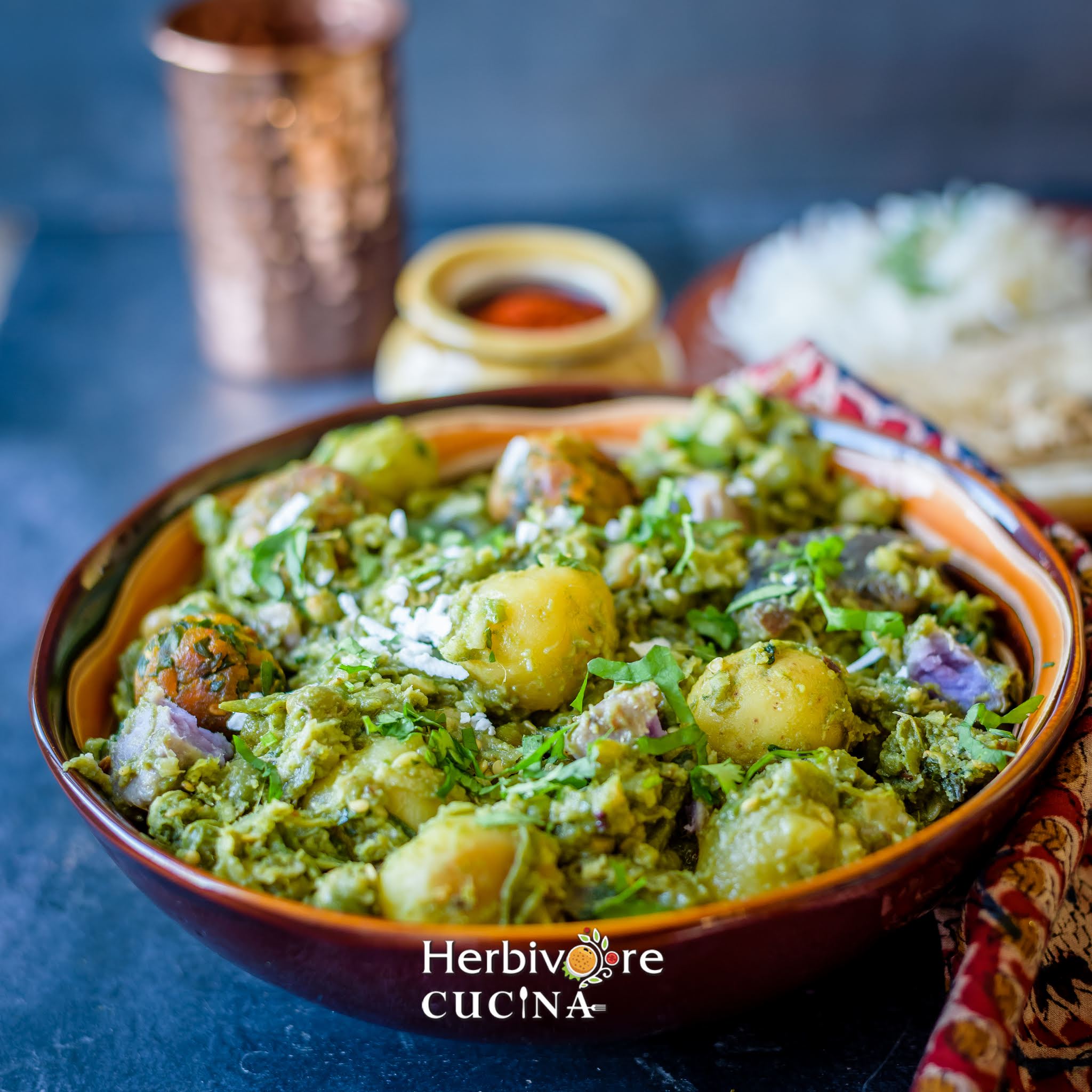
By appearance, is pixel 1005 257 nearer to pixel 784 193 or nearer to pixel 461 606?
pixel 784 193

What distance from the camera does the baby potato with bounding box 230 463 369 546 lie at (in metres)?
1.56

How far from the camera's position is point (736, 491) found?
1.65 m

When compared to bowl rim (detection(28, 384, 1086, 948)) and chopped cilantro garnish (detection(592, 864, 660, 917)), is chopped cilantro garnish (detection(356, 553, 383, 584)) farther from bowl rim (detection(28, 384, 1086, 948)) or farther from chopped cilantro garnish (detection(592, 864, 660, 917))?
chopped cilantro garnish (detection(592, 864, 660, 917))

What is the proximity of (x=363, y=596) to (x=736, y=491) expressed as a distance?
54 centimetres

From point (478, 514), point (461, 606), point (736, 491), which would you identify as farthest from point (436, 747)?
point (736, 491)

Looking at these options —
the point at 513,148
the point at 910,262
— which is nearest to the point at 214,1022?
the point at 910,262

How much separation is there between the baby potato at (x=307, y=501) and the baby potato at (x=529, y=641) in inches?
12.3

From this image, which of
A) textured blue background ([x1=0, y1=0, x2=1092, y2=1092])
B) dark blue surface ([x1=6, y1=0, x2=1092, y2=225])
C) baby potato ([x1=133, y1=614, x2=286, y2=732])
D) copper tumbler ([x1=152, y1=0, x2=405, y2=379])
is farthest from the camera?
dark blue surface ([x1=6, y1=0, x2=1092, y2=225])

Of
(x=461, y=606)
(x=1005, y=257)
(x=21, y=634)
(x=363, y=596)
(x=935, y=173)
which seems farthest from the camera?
(x=935, y=173)

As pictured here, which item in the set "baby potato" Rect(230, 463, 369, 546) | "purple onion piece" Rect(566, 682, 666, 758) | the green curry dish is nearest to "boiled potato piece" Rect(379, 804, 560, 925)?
the green curry dish

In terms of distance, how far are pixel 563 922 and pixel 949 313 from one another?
240 cm

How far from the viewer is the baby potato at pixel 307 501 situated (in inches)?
61.3

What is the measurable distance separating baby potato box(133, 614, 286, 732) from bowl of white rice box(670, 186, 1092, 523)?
1.49m

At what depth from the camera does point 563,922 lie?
42.2 inches
